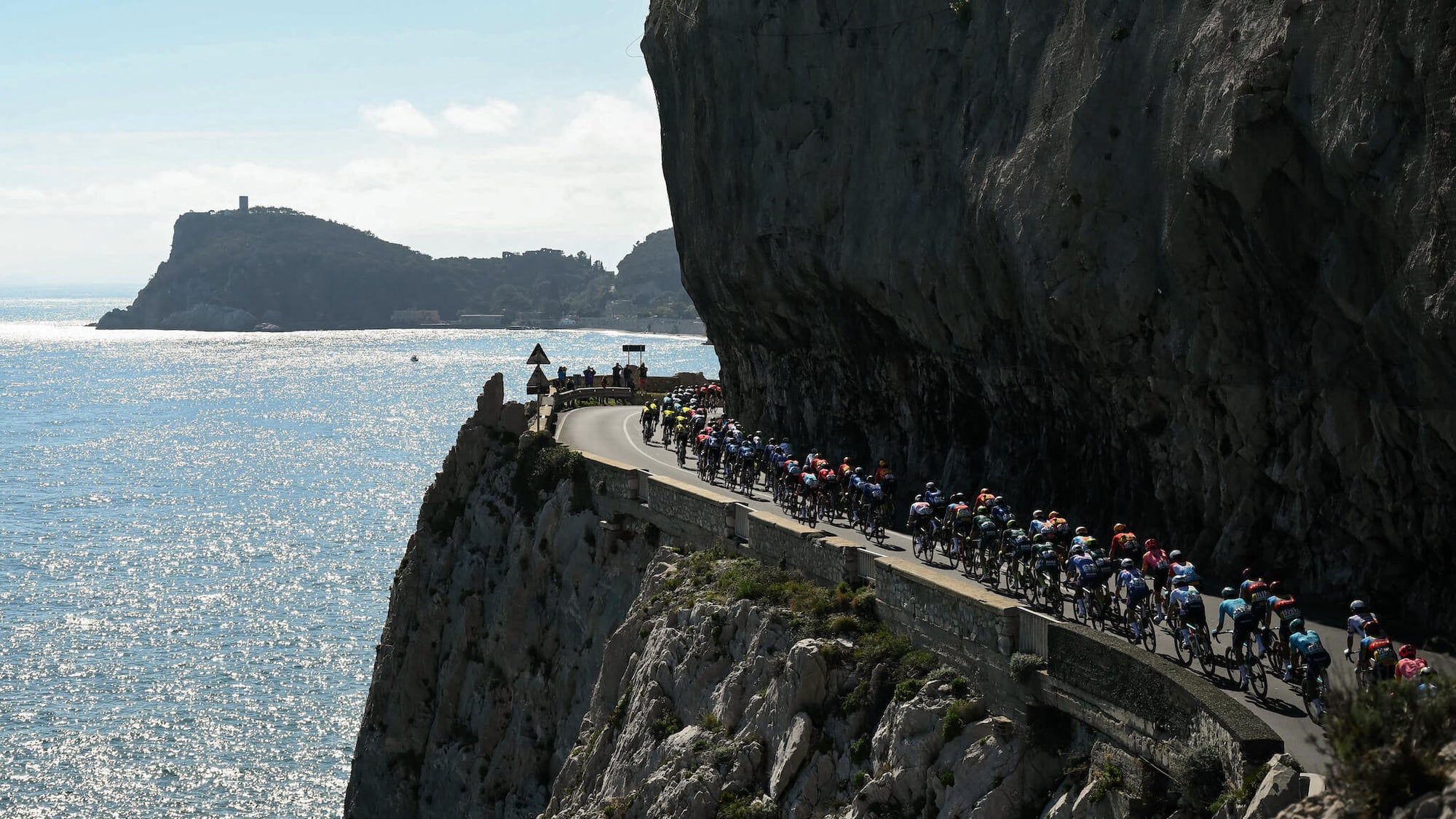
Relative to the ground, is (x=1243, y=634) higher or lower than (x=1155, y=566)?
lower

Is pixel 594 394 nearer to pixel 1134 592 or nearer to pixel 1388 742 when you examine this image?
pixel 1134 592

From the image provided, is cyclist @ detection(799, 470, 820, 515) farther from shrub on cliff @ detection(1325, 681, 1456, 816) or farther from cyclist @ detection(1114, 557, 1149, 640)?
shrub on cliff @ detection(1325, 681, 1456, 816)

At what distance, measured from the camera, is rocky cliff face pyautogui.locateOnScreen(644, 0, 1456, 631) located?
20375 millimetres

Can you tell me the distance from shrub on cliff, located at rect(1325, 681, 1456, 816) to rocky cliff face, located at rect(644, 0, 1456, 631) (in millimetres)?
9320

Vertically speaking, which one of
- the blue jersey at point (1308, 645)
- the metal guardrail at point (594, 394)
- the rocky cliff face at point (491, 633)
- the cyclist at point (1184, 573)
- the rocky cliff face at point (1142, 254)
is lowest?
the rocky cliff face at point (491, 633)

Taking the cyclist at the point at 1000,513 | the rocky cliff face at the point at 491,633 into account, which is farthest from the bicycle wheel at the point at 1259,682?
the rocky cliff face at the point at 491,633

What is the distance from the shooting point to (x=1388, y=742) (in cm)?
1084

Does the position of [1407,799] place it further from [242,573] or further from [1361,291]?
[242,573]

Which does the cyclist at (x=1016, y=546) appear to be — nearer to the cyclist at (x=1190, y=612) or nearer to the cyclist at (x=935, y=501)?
the cyclist at (x=935, y=501)

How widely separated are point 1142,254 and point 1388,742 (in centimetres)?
1679

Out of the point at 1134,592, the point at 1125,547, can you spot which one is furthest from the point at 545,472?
the point at 1134,592

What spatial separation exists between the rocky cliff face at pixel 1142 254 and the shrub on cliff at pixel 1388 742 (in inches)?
367

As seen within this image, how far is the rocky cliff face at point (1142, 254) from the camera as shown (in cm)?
2038

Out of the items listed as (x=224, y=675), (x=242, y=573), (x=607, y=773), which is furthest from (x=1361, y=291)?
(x=242, y=573)
